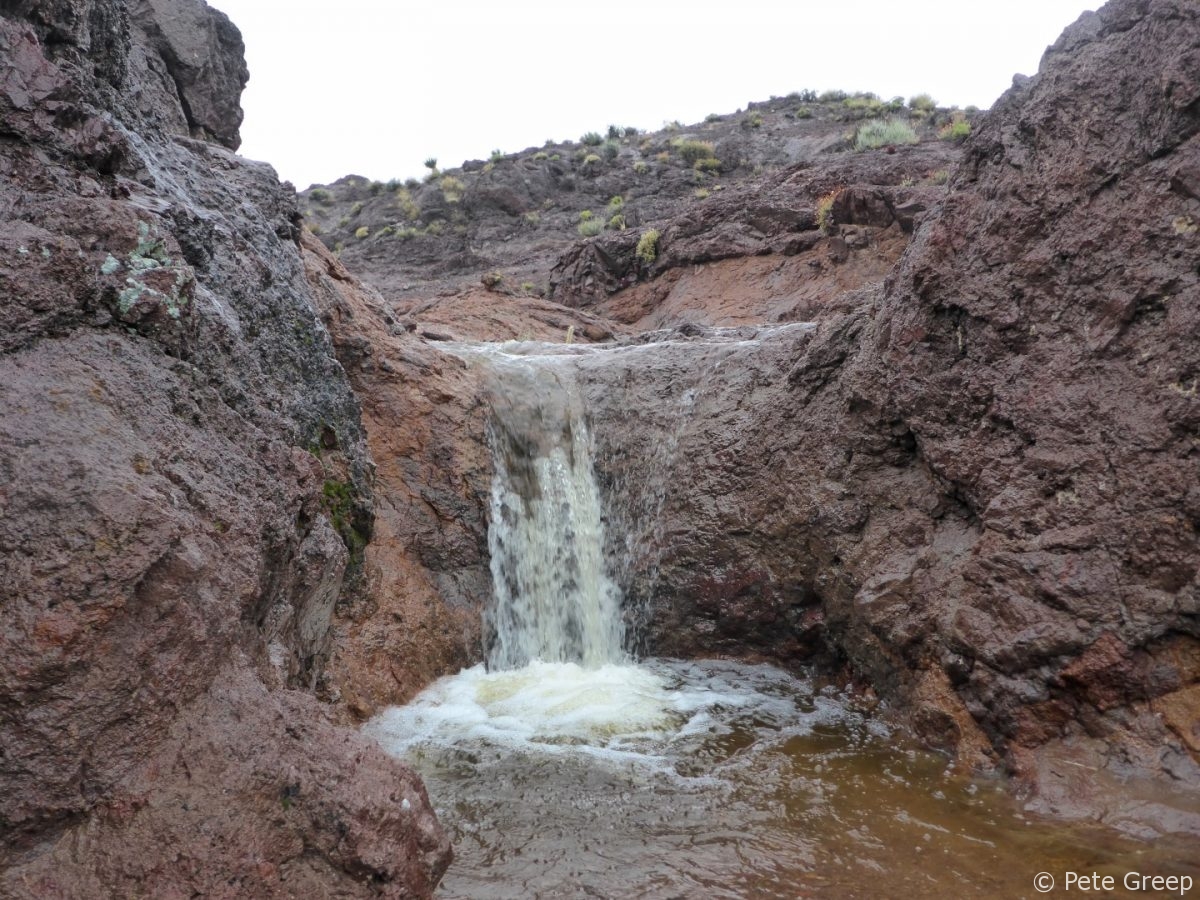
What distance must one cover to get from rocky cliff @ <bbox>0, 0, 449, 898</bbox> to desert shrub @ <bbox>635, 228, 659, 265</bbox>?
42.0 ft

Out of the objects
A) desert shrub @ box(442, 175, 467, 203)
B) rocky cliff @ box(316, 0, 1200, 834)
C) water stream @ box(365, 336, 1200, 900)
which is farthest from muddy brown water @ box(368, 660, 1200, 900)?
desert shrub @ box(442, 175, 467, 203)

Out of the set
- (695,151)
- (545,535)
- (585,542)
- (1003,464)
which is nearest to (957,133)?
(695,151)

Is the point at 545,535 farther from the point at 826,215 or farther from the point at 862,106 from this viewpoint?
the point at 862,106

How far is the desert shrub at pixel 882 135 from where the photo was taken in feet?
68.1

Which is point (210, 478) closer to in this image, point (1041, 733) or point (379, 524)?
point (379, 524)

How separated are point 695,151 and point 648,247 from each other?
1133 centimetres

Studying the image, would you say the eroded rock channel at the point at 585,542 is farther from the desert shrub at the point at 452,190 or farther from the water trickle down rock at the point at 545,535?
the desert shrub at the point at 452,190

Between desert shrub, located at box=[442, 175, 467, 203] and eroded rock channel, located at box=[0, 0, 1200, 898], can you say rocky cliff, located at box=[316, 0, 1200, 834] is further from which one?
desert shrub, located at box=[442, 175, 467, 203]

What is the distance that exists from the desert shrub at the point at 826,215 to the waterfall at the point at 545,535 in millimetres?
8212

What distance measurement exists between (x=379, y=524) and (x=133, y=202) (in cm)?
313

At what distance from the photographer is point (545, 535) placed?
24.8 ft

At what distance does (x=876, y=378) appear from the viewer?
591cm

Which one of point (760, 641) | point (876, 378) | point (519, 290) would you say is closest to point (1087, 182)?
point (876, 378)

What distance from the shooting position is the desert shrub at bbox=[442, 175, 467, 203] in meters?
25.4
